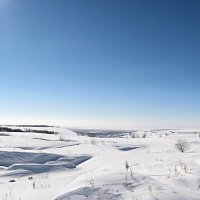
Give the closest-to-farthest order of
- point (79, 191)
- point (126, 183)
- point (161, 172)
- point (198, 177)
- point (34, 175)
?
point (79, 191) < point (126, 183) < point (198, 177) < point (161, 172) < point (34, 175)

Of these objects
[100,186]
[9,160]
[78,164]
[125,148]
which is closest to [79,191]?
[100,186]

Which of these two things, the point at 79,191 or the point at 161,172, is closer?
the point at 79,191

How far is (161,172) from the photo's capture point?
17.7 ft

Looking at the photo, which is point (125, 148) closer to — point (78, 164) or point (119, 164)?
point (78, 164)

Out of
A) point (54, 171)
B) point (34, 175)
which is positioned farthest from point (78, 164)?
point (34, 175)

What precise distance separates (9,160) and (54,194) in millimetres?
5365

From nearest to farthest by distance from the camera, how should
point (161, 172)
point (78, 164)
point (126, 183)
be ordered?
point (126, 183) < point (161, 172) < point (78, 164)

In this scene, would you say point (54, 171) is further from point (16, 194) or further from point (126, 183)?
point (126, 183)

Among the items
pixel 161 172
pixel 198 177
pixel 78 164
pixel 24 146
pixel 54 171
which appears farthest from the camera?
pixel 24 146

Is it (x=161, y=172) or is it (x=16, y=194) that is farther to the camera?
(x=161, y=172)

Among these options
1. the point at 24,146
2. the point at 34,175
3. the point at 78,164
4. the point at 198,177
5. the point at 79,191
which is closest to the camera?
the point at 79,191

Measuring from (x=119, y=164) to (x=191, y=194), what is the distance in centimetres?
360

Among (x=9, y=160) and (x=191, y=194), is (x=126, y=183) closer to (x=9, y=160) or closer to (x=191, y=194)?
(x=191, y=194)

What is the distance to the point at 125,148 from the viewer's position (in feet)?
40.7
